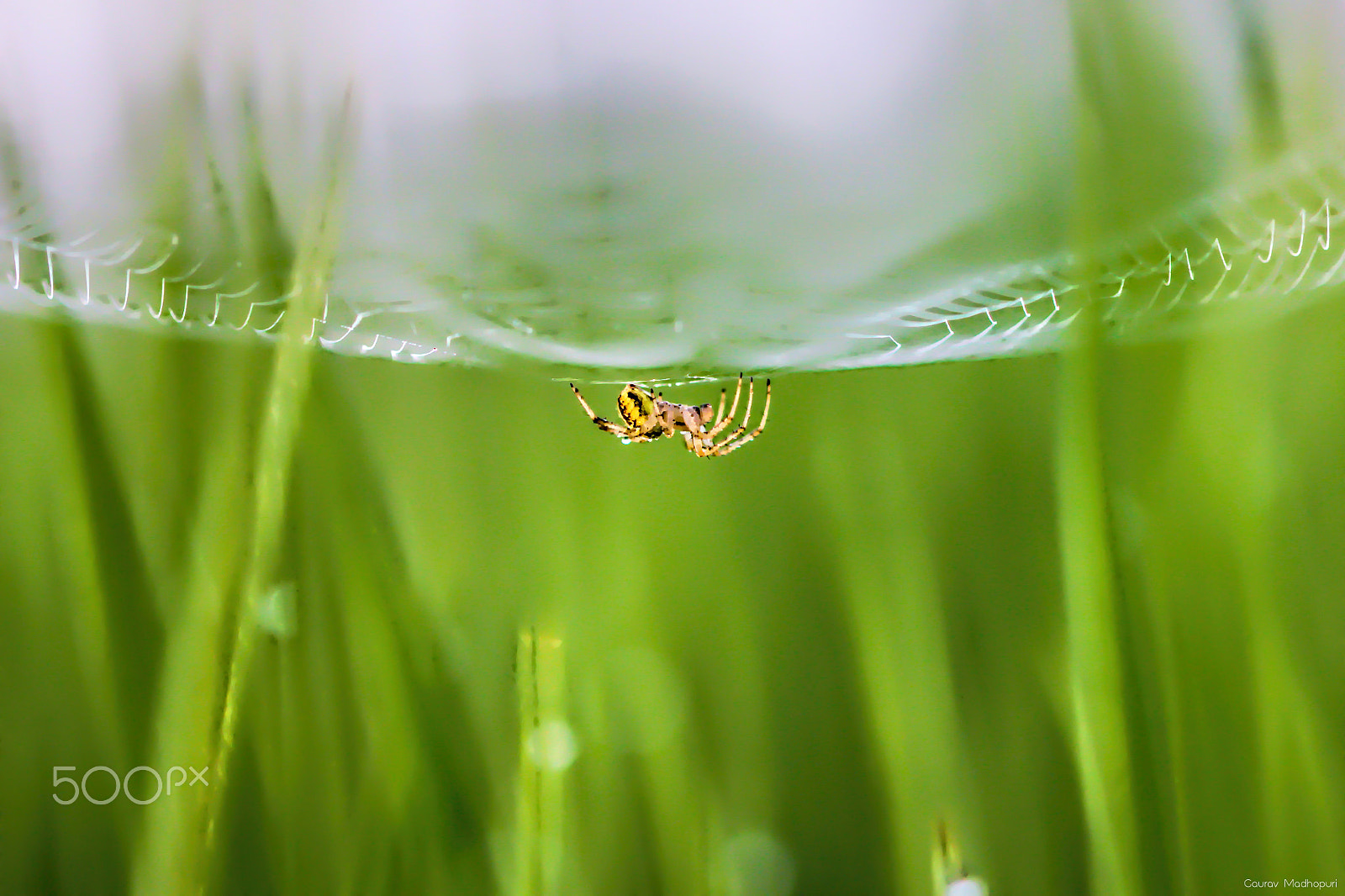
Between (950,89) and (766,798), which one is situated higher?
(950,89)

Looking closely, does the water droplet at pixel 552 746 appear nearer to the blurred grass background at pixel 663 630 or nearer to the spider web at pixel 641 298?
the blurred grass background at pixel 663 630

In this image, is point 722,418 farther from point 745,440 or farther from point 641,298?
point 641,298

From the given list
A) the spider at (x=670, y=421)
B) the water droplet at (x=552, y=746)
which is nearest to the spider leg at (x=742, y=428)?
the spider at (x=670, y=421)

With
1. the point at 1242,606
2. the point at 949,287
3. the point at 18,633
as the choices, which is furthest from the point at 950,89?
the point at 18,633

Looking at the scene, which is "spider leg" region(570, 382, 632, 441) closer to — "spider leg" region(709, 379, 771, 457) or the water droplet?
"spider leg" region(709, 379, 771, 457)

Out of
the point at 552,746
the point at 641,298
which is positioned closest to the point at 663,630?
the point at 552,746

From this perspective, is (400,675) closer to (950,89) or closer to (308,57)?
(308,57)

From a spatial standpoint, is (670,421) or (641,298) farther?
(670,421)
